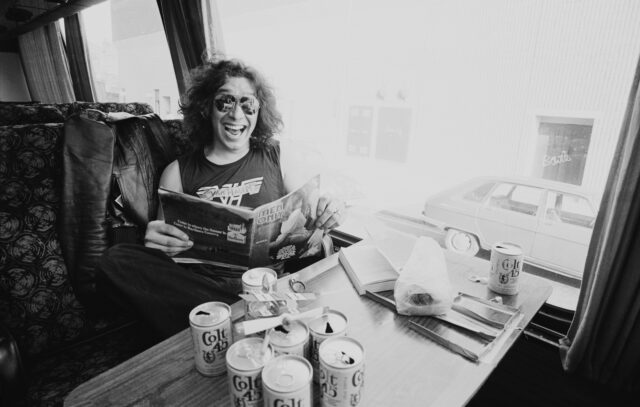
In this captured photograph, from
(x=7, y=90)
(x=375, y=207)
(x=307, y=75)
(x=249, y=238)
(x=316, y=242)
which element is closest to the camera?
(x=249, y=238)

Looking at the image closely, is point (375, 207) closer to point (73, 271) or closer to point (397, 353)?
point (397, 353)

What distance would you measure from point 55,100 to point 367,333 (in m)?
6.71

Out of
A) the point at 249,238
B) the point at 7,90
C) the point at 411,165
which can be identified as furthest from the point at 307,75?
the point at 7,90

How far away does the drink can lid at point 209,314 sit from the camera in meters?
0.67

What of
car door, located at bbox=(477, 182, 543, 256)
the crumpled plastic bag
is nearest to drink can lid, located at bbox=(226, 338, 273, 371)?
the crumpled plastic bag

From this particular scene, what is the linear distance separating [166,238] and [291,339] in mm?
878

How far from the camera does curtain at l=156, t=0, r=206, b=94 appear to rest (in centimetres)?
227

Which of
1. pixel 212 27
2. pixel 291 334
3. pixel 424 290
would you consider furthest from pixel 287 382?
pixel 212 27

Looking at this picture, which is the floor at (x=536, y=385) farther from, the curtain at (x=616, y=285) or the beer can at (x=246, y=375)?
the beer can at (x=246, y=375)

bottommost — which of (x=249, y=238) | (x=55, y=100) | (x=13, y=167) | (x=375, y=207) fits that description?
(x=375, y=207)

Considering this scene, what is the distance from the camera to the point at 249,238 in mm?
1166

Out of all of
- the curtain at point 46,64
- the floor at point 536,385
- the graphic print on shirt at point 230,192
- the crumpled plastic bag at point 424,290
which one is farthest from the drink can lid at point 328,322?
the curtain at point 46,64

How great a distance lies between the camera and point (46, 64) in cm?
540

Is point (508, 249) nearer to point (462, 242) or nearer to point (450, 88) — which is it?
point (462, 242)
